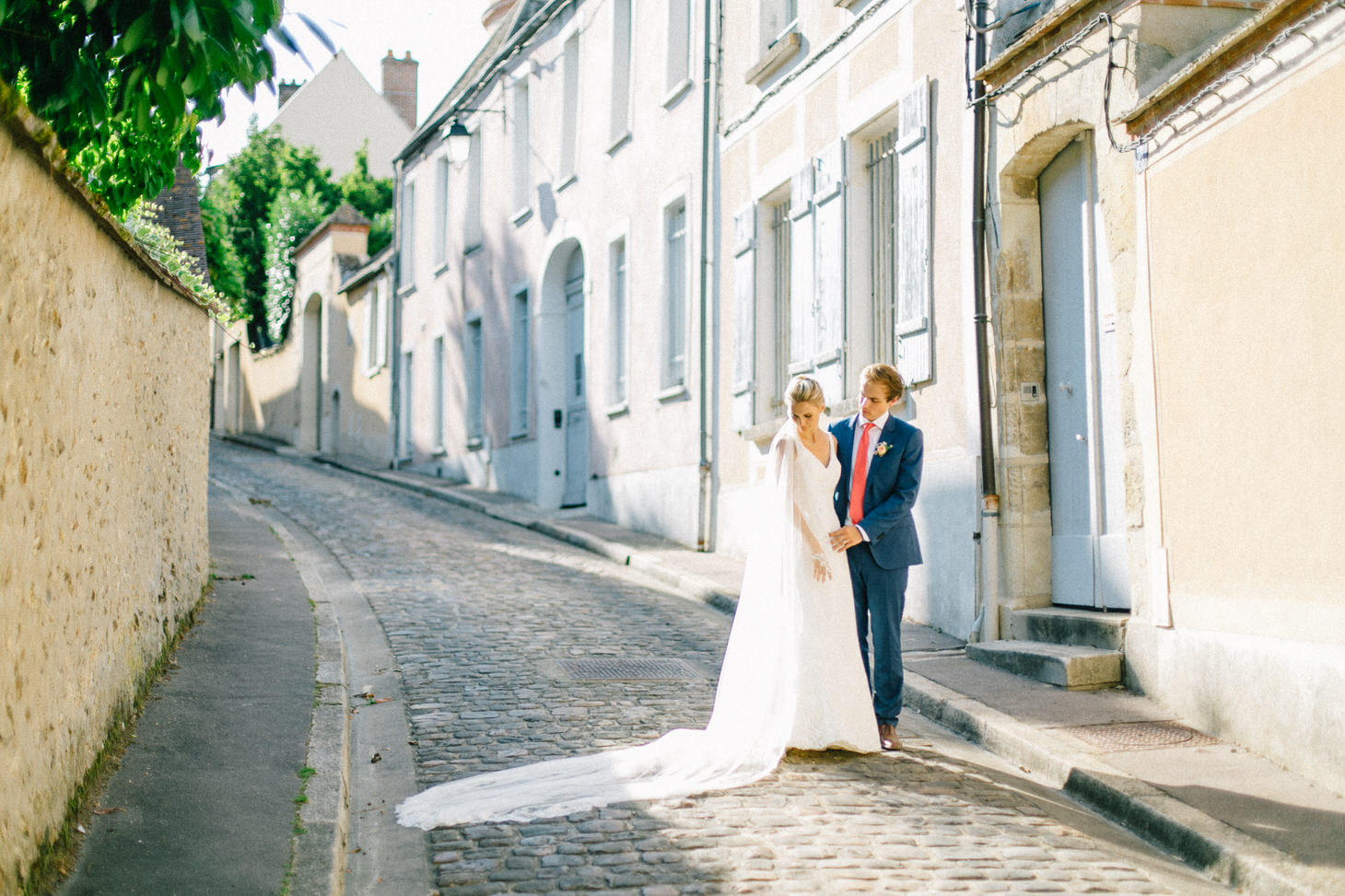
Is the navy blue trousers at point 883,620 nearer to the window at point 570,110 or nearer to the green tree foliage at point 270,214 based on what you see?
the window at point 570,110

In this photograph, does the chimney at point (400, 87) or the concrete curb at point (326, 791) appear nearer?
the concrete curb at point (326, 791)

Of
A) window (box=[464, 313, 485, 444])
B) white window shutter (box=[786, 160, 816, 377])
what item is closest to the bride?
white window shutter (box=[786, 160, 816, 377])

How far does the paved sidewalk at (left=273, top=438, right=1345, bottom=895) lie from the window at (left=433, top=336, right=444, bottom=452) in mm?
16922

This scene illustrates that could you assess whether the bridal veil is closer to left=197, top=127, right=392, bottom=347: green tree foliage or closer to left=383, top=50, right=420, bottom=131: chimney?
left=197, top=127, right=392, bottom=347: green tree foliage

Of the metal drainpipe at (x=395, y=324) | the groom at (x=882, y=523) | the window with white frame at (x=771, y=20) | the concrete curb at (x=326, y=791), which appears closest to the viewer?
the concrete curb at (x=326, y=791)

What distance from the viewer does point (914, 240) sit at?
10.3m

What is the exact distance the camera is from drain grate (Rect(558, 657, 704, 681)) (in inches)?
325

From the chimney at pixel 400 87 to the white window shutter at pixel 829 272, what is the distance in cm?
3670

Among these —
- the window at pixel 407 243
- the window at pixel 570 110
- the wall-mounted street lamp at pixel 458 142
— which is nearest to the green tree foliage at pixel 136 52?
the window at pixel 570 110

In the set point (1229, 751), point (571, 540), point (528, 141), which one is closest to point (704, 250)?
point (571, 540)

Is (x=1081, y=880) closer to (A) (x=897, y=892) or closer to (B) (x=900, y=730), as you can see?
(A) (x=897, y=892)

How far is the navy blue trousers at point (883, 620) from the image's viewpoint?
6730 mm

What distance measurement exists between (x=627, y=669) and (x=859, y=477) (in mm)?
2307

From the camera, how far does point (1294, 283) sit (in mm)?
6066
